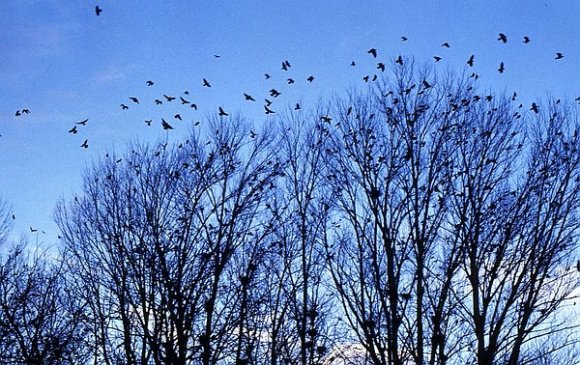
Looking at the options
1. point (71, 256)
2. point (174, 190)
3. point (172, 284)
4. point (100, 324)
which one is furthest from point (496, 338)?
point (71, 256)

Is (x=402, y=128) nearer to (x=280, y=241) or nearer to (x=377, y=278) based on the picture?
(x=377, y=278)

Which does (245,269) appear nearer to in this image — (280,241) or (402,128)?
(280,241)

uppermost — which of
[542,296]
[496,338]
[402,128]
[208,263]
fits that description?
[402,128]

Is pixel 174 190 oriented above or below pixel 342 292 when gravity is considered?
above

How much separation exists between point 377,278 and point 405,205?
1.72m

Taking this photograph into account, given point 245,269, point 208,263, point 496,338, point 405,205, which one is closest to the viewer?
point 496,338

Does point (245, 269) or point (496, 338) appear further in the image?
point (245, 269)

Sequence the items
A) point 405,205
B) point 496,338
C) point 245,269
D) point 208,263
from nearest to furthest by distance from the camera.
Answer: point 496,338, point 405,205, point 208,263, point 245,269

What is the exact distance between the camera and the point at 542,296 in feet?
39.2

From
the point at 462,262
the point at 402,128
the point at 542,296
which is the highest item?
the point at 402,128

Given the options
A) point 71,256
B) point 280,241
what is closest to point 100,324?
point 71,256

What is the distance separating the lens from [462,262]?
12.3 metres

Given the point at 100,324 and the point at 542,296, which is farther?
the point at 100,324

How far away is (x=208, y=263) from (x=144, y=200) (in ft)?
7.17
